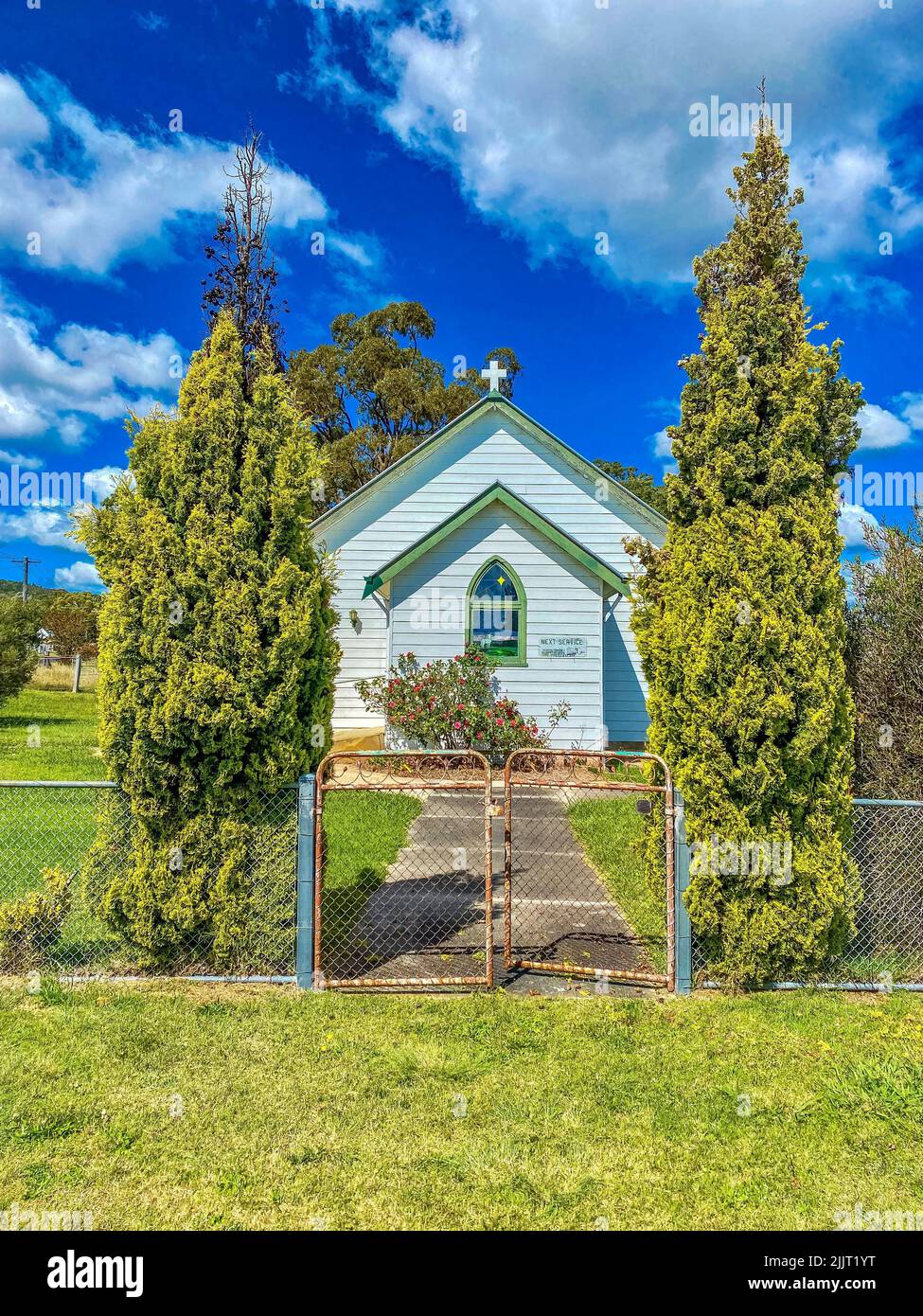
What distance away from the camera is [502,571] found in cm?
1401

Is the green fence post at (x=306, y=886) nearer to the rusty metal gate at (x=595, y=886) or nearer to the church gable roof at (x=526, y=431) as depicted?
the rusty metal gate at (x=595, y=886)

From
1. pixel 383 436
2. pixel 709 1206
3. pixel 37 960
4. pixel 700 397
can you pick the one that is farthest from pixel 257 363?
pixel 383 436

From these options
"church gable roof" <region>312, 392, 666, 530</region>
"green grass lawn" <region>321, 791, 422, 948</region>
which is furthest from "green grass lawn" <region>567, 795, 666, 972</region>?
"church gable roof" <region>312, 392, 666, 530</region>

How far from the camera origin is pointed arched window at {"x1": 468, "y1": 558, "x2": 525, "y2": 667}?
548 inches

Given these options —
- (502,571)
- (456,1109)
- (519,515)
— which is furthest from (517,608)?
(456,1109)

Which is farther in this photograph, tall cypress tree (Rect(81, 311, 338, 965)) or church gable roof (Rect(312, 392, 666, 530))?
church gable roof (Rect(312, 392, 666, 530))

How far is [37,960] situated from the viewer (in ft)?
17.2

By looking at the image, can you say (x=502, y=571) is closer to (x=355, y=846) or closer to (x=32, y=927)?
(x=355, y=846)

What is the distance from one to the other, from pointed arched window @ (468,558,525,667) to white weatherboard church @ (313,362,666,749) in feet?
0.06

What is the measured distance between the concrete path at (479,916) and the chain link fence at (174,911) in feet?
2.11

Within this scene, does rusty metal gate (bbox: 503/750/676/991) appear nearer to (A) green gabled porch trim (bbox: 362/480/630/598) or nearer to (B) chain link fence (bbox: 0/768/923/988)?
(B) chain link fence (bbox: 0/768/923/988)

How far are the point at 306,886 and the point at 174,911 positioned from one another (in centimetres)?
89

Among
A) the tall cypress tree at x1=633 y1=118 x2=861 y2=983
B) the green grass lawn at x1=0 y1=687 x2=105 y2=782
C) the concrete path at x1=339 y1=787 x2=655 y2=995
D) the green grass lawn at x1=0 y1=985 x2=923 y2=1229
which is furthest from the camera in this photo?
the green grass lawn at x1=0 y1=687 x2=105 y2=782

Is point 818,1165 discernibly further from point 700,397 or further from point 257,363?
point 257,363
